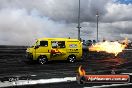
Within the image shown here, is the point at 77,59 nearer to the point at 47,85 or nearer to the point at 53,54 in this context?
the point at 53,54

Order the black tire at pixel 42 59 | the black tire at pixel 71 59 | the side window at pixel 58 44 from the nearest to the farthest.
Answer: the black tire at pixel 42 59, the side window at pixel 58 44, the black tire at pixel 71 59

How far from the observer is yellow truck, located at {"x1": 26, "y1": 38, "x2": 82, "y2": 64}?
1180 inches

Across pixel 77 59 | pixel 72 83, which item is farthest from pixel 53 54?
pixel 72 83

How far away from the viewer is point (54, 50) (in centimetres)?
3038

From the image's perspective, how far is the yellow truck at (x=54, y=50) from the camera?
98.3 ft

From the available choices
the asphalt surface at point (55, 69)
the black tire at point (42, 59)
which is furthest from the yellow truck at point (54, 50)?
the asphalt surface at point (55, 69)

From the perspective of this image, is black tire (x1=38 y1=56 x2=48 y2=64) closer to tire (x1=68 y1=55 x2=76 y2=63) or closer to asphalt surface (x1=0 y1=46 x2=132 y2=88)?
asphalt surface (x1=0 y1=46 x2=132 y2=88)

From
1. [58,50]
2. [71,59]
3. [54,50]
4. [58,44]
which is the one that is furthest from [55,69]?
[71,59]

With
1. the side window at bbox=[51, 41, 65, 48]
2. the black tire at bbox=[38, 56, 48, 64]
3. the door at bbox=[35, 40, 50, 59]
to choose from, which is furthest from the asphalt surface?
the side window at bbox=[51, 41, 65, 48]

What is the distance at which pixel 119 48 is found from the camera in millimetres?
25516

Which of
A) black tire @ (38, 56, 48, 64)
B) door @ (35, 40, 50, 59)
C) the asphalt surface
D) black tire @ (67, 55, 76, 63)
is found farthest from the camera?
black tire @ (67, 55, 76, 63)

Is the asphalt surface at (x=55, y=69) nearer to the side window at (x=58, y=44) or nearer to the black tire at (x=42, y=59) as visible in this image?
Result: the black tire at (x=42, y=59)

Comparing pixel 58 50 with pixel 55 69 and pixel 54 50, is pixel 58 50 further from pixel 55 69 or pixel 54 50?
pixel 55 69

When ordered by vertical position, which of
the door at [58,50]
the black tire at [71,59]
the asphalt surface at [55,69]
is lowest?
the asphalt surface at [55,69]
